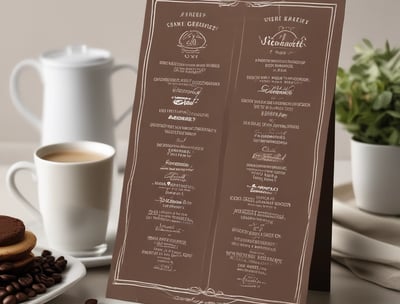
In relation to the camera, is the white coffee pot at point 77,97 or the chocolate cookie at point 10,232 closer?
the chocolate cookie at point 10,232

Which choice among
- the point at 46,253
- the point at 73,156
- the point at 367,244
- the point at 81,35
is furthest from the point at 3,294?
the point at 81,35

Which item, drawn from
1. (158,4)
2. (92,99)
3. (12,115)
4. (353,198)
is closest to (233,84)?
(158,4)

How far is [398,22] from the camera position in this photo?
1683mm

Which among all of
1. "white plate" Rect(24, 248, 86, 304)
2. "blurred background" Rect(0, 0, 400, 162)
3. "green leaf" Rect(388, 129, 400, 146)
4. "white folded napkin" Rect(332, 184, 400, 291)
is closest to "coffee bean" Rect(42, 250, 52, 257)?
"white plate" Rect(24, 248, 86, 304)

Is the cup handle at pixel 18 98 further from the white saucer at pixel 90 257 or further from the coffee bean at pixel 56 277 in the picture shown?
the coffee bean at pixel 56 277

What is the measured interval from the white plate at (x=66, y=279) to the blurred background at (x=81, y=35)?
0.71 m

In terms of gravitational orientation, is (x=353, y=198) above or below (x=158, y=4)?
below

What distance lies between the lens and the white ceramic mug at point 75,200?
1.13 meters

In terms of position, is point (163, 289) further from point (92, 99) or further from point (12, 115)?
point (12, 115)

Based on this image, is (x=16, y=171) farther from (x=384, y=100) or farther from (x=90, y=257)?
(x=384, y=100)

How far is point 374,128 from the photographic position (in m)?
1.21

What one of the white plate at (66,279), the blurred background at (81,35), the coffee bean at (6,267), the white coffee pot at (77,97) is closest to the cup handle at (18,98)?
the white coffee pot at (77,97)

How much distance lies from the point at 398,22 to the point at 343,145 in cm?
27

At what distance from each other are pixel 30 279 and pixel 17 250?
4cm
